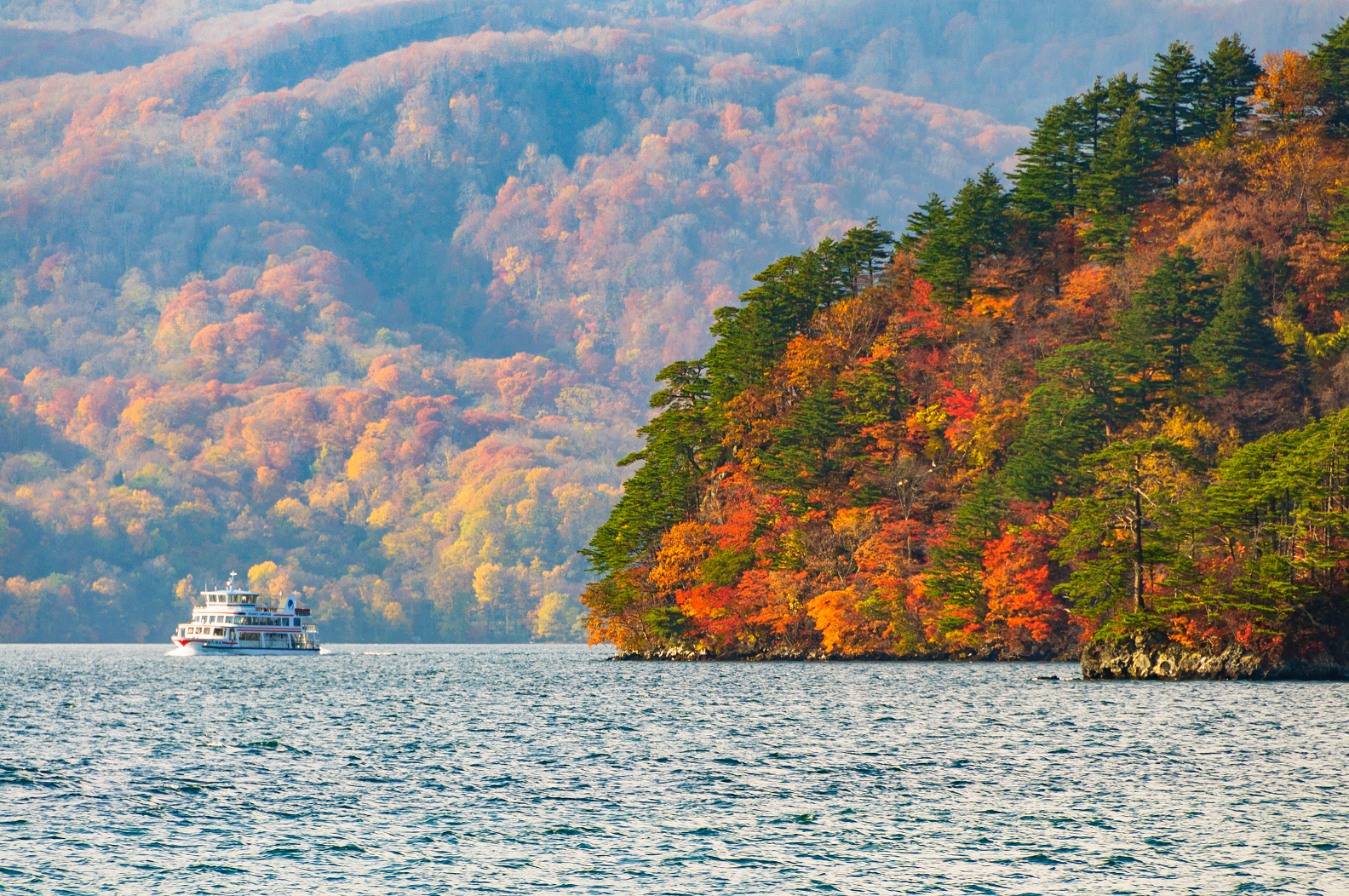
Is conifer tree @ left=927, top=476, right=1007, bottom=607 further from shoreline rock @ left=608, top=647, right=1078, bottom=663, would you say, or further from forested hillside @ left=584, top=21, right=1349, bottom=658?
shoreline rock @ left=608, top=647, right=1078, bottom=663

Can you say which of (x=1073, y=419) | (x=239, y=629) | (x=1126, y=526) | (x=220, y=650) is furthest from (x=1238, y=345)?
(x=220, y=650)

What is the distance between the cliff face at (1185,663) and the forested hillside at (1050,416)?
85 centimetres

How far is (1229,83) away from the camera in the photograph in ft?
360

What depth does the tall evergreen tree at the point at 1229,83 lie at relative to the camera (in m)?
109

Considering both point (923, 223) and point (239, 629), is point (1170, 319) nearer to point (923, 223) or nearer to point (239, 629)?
point (923, 223)

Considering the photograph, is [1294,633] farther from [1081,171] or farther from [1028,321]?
[1081,171]

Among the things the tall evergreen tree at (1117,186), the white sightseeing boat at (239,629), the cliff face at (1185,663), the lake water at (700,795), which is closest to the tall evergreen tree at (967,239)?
the tall evergreen tree at (1117,186)

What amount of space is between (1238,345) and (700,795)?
6880 cm

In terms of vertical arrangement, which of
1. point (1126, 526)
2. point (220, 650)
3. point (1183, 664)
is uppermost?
point (1126, 526)

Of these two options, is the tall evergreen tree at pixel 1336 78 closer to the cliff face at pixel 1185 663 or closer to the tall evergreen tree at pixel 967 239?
the tall evergreen tree at pixel 967 239

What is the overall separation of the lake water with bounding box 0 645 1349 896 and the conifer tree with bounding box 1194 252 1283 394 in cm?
2995

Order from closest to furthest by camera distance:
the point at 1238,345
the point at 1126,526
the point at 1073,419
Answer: the point at 1126,526 → the point at 1238,345 → the point at 1073,419

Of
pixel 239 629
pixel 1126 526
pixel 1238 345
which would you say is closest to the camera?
pixel 1126 526

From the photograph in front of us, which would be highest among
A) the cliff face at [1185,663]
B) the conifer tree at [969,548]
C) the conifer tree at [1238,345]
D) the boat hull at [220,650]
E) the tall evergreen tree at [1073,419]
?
the conifer tree at [1238,345]
